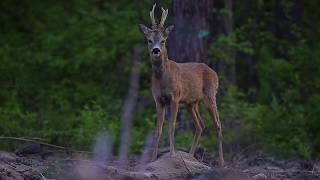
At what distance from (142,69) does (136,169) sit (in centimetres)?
763

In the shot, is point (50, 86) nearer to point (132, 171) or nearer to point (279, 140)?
point (279, 140)

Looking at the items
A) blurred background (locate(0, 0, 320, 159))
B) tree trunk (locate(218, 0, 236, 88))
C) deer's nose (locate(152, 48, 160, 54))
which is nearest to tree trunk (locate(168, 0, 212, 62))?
blurred background (locate(0, 0, 320, 159))

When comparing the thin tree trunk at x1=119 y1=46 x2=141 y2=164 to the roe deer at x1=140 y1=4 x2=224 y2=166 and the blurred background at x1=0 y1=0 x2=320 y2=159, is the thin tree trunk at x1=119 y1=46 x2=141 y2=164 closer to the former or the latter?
the roe deer at x1=140 y1=4 x2=224 y2=166

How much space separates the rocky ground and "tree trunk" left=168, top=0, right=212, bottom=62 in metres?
2.89

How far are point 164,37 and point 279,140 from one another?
5931 mm

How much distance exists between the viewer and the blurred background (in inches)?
596

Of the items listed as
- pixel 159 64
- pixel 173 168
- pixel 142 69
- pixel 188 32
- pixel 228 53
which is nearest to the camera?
pixel 173 168

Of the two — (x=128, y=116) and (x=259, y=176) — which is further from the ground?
(x=128, y=116)

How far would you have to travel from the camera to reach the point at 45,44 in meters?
20.2

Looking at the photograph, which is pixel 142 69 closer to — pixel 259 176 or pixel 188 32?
pixel 188 32

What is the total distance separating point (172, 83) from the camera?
1111 centimetres

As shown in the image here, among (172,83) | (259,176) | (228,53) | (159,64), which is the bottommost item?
(259,176)

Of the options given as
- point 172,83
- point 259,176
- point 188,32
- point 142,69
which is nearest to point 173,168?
point 259,176

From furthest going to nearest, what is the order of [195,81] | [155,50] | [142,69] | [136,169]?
[142,69] < [195,81] < [155,50] < [136,169]
